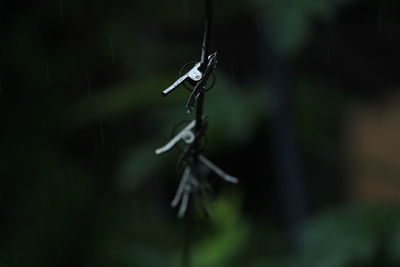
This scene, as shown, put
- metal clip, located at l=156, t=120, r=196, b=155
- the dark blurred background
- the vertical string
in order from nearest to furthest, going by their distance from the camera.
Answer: the vertical string
metal clip, located at l=156, t=120, r=196, b=155
the dark blurred background

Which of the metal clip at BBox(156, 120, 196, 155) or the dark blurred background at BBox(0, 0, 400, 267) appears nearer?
the metal clip at BBox(156, 120, 196, 155)

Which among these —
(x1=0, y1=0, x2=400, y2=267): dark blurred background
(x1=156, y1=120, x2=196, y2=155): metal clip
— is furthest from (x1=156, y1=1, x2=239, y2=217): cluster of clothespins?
(x1=0, y1=0, x2=400, y2=267): dark blurred background

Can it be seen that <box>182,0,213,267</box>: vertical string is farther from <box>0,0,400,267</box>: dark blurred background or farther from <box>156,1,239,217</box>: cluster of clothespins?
<box>0,0,400,267</box>: dark blurred background

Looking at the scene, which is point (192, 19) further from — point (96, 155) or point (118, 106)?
point (96, 155)

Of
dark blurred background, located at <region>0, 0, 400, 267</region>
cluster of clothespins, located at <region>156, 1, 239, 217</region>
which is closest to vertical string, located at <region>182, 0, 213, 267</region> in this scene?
cluster of clothespins, located at <region>156, 1, 239, 217</region>

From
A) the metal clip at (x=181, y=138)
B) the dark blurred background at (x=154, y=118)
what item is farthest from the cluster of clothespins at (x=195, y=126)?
the dark blurred background at (x=154, y=118)

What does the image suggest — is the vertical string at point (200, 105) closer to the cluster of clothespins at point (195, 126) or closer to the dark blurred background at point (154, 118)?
the cluster of clothespins at point (195, 126)

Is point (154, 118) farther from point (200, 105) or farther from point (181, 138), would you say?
point (200, 105)

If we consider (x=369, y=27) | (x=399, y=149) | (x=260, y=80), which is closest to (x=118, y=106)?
(x=260, y=80)

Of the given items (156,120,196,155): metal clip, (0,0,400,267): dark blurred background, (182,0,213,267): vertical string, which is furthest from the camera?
(0,0,400,267): dark blurred background
